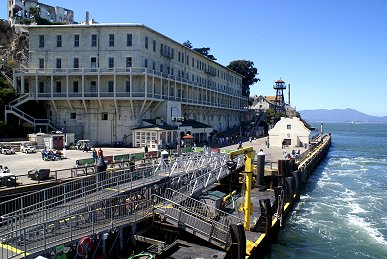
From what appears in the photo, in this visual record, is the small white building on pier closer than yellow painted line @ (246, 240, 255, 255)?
No

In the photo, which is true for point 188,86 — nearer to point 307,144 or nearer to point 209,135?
point 209,135

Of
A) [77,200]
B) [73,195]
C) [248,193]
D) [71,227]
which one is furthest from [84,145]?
[71,227]

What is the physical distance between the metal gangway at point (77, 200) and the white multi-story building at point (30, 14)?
63726 mm

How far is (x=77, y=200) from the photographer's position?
17.8 meters

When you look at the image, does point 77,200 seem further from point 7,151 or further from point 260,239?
point 7,151

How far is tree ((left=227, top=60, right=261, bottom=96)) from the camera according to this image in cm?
11756

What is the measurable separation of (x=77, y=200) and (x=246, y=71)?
104 m

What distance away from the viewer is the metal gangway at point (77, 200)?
12977 millimetres

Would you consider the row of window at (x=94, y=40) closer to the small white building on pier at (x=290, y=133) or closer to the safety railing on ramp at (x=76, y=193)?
the small white building on pier at (x=290, y=133)

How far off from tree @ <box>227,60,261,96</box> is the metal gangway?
9067cm

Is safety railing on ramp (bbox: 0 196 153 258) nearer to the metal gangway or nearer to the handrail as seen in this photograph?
the metal gangway

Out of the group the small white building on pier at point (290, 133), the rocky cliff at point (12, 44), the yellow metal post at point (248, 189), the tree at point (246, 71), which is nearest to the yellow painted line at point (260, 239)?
the yellow metal post at point (248, 189)

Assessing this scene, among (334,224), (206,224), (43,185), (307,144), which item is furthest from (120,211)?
(307,144)

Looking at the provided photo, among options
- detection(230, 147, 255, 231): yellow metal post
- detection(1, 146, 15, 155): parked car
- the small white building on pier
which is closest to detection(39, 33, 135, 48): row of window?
detection(1, 146, 15, 155): parked car
